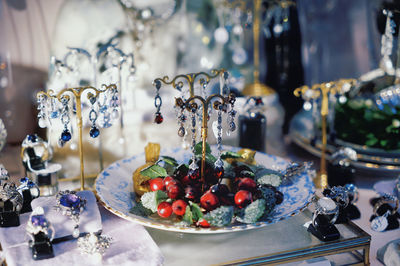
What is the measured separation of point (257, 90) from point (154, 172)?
1.00 metres

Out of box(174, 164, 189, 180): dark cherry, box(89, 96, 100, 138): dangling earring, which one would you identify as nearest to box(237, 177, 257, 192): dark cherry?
box(174, 164, 189, 180): dark cherry

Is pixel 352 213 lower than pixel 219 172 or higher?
lower

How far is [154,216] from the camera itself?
815 mm

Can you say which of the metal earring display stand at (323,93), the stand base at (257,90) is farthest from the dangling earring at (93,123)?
the stand base at (257,90)

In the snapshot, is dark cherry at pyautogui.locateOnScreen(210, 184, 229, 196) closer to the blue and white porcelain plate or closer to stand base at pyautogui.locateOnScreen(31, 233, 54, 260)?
the blue and white porcelain plate

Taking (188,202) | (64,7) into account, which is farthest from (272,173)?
(64,7)

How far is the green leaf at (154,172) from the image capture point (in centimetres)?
85

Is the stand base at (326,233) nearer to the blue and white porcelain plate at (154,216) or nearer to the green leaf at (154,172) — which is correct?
the blue and white porcelain plate at (154,216)

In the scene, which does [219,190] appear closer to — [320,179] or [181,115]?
[181,115]

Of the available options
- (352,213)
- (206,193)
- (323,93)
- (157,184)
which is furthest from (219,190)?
(323,93)

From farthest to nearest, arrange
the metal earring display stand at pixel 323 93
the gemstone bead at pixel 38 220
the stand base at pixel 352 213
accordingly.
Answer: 1. the metal earring display stand at pixel 323 93
2. the stand base at pixel 352 213
3. the gemstone bead at pixel 38 220

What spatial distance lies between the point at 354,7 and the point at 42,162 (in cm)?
129

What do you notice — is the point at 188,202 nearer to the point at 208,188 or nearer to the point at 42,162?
the point at 208,188

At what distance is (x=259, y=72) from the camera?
1968 mm
